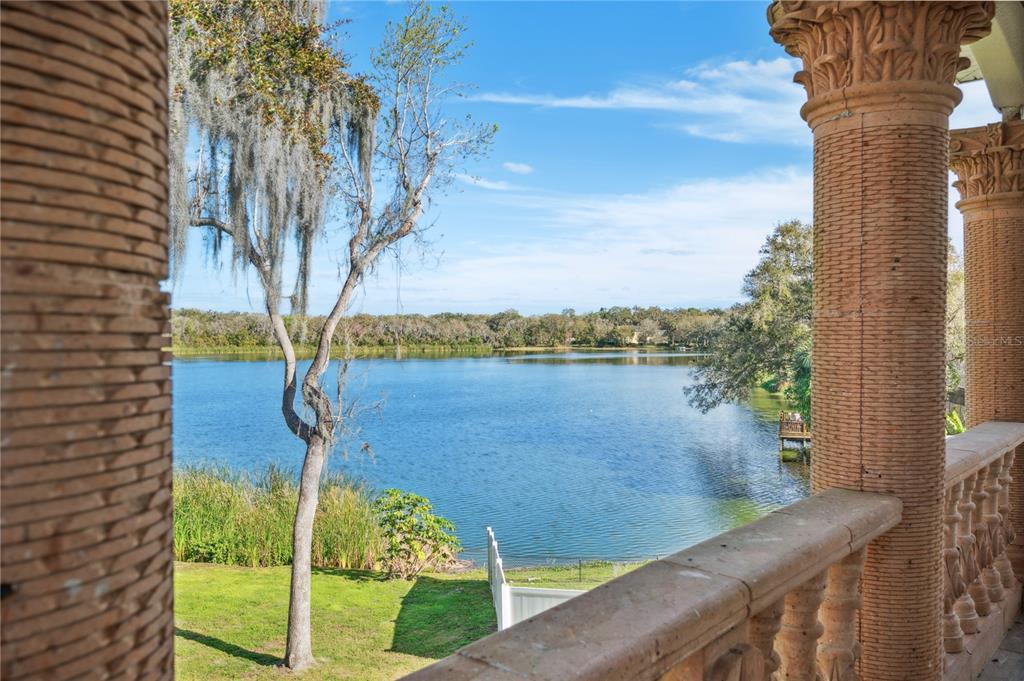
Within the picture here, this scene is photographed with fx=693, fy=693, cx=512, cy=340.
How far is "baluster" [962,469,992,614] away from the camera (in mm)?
3219

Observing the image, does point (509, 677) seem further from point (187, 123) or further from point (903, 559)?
point (187, 123)

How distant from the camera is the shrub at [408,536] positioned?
1132cm

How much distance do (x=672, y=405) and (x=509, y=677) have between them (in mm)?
35734

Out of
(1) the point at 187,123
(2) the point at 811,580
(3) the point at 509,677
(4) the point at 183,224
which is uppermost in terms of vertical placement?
(1) the point at 187,123

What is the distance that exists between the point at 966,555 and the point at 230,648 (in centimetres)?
890

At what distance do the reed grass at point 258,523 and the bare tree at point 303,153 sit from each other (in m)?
2.31

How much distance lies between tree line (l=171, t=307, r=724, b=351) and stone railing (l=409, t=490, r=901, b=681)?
0.69m

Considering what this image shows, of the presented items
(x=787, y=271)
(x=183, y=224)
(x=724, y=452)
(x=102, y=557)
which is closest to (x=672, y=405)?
(x=724, y=452)

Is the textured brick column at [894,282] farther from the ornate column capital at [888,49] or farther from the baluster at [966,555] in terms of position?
the baluster at [966,555]

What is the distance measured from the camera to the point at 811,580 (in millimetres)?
1676

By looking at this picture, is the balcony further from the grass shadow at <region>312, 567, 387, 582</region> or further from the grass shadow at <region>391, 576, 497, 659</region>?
the grass shadow at <region>312, 567, 387, 582</region>

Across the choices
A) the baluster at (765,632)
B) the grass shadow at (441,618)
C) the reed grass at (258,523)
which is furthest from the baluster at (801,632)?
the reed grass at (258,523)

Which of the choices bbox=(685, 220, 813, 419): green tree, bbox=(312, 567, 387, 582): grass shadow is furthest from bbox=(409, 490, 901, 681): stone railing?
bbox=(685, 220, 813, 419): green tree

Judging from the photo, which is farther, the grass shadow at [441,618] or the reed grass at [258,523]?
the reed grass at [258,523]
